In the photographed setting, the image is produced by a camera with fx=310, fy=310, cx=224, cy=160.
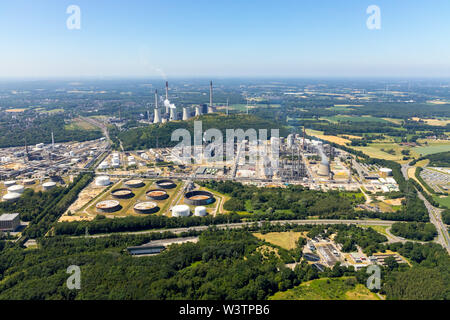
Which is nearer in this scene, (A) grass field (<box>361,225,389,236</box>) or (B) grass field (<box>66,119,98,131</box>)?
(A) grass field (<box>361,225,389,236</box>)

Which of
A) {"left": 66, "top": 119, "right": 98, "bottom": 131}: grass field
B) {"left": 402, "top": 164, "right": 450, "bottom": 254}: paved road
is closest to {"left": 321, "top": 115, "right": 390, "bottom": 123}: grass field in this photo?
{"left": 402, "top": 164, "right": 450, "bottom": 254}: paved road

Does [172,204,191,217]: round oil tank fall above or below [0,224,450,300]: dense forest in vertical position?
above

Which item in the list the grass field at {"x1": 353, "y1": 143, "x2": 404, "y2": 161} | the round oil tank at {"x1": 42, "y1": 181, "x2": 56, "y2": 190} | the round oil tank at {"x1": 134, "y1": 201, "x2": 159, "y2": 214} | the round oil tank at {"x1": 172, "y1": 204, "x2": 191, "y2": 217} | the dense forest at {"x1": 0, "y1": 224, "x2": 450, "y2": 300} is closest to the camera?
the dense forest at {"x1": 0, "y1": 224, "x2": 450, "y2": 300}

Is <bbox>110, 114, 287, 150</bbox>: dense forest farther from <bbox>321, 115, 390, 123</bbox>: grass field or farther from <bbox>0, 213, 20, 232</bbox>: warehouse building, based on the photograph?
<bbox>0, 213, 20, 232</bbox>: warehouse building

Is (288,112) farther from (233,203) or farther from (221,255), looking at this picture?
(221,255)

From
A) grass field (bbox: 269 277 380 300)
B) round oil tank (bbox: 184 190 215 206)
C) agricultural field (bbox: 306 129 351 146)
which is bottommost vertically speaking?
grass field (bbox: 269 277 380 300)
